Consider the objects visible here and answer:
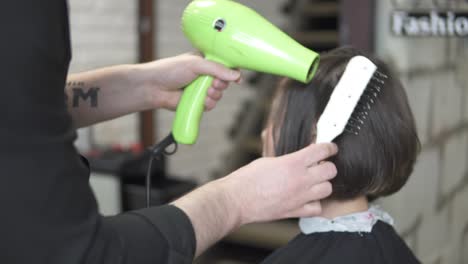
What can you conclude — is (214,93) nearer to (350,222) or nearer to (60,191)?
A: (350,222)

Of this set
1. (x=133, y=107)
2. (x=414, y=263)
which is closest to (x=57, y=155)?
(x=133, y=107)

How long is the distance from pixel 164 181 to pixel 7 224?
1399 mm

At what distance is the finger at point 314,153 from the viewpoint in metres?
0.83

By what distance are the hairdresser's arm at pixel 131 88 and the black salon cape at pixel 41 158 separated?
457mm

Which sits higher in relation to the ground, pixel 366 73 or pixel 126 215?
pixel 366 73

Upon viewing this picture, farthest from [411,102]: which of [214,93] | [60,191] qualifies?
[60,191]

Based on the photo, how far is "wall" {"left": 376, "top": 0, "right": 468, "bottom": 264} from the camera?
1.75m

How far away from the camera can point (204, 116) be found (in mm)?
3141

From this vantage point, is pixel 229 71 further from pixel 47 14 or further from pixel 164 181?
pixel 164 181

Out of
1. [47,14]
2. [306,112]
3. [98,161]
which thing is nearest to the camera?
[47,14]

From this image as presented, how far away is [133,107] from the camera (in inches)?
45.9

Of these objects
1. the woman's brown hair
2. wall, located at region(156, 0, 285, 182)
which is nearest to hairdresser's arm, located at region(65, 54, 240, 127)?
the woman's brown hair

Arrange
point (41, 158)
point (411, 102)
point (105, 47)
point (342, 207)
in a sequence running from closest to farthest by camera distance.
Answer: point (41, 158)
point (342, 207)
point (411, 102)
point (105, 47)

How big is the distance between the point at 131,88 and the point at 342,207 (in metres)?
0.49
